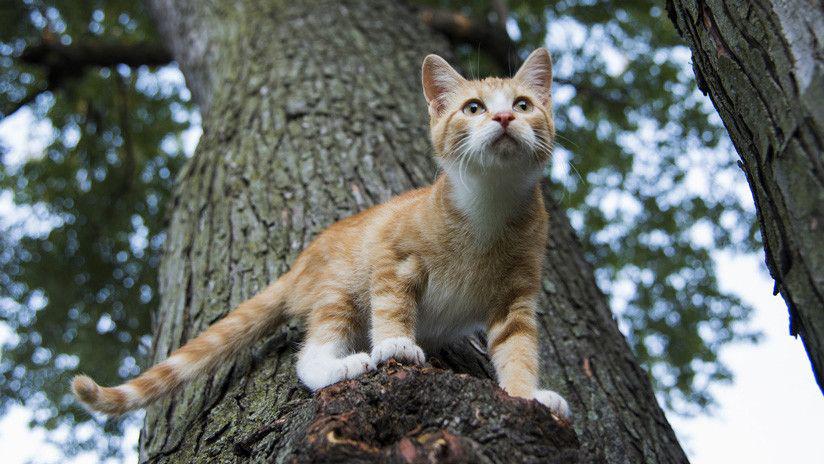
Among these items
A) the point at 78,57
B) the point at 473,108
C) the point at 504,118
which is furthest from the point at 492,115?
the point at 78,57

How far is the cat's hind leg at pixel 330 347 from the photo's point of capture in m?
2.28

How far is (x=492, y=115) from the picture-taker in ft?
9.02

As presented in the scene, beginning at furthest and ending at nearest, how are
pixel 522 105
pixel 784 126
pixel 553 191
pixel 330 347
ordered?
1. pixel 553 191
2. pixel 522 105
3. pixel 330 347
4. pixel 784 126

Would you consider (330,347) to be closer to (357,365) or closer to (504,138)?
(357,365)

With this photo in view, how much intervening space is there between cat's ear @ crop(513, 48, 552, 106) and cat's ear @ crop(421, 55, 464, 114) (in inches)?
11.9

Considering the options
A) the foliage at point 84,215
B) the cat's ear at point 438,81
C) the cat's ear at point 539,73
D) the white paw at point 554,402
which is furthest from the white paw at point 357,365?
the foliage at point 84,215

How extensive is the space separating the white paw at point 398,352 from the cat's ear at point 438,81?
134cm

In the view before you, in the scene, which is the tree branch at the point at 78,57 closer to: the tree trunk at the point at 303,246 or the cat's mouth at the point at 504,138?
the tree trunk at the point at 303,246

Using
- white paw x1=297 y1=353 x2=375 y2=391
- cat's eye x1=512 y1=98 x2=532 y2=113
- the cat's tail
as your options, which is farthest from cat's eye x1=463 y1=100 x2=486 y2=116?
white paw x1=297 y1=353 x2=375 y2=391

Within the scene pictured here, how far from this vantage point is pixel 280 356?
8.87ft

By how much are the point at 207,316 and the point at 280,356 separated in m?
0.51

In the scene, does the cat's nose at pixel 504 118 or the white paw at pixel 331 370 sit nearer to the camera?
the white paw at pixel 331 370

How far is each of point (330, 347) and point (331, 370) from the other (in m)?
0.34

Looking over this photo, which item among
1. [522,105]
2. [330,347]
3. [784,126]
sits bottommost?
[330,347]
